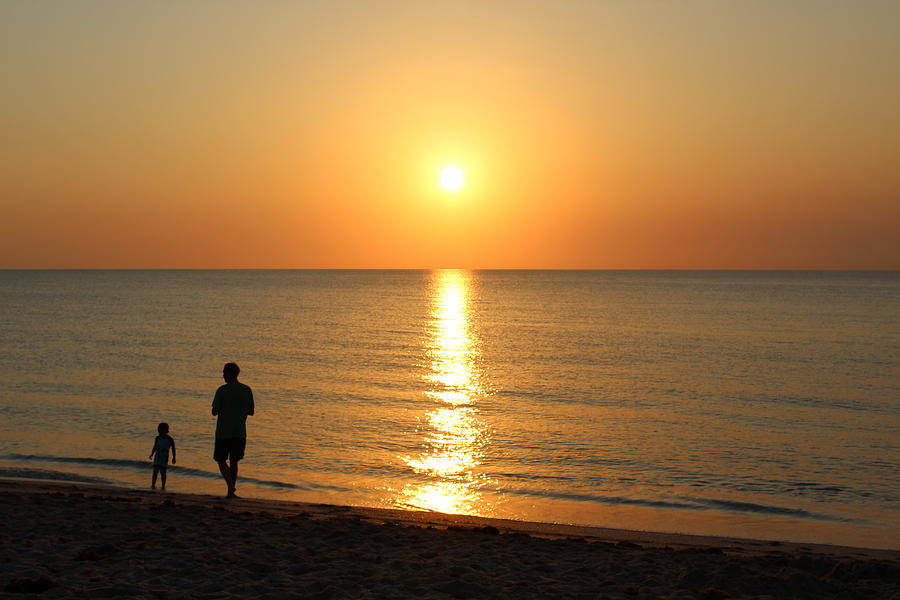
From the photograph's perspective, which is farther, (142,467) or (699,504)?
(142,467)

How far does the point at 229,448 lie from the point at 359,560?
13.4 feet

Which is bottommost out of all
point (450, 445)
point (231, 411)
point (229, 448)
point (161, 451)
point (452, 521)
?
point (450, 445)

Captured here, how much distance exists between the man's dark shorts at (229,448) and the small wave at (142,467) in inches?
151

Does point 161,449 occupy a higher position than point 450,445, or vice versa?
point 161,449

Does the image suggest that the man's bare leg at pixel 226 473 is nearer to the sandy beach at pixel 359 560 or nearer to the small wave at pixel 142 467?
the sandy beach at pixel 359 560

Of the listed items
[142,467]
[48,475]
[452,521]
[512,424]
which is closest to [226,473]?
[452,521]

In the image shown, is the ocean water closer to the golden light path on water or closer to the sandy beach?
the golden light path on water

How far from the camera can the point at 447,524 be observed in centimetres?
1234

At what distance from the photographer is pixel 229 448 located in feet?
40.2

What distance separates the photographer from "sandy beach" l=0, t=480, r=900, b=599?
25.4 ft

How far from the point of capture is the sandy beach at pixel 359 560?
305 inches

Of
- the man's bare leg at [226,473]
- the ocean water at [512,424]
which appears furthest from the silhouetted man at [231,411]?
the ocean water at [512,424]

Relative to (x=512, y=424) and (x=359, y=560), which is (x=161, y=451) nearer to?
(x=359, y=560)

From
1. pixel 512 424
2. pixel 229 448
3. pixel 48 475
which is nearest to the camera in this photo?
pixel 229 448
